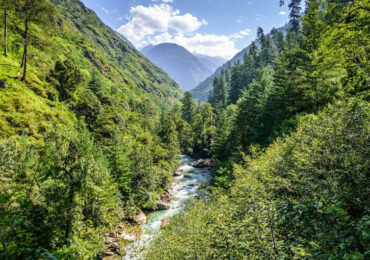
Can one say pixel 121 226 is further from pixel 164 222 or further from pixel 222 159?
pixel 222 159

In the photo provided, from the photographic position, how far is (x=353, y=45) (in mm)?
10039

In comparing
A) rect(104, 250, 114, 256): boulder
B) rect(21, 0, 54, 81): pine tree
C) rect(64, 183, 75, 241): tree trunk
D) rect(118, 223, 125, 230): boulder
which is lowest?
rect(104, 250, 114, 256): boulder

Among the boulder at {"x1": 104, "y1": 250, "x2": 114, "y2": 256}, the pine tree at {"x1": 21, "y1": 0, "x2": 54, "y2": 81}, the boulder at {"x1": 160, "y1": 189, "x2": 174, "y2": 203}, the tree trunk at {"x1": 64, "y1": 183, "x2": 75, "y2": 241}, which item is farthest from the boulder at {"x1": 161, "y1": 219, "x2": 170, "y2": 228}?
the pine tree at {"x1": 21, "y1": 0, "x2": 54, "y2": 81}

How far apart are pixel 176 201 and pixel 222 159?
19968 millimetres

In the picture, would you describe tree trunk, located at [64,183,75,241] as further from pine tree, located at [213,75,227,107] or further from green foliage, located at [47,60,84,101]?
pine tree, located at [213,75,227,107]

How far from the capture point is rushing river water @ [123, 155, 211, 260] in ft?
76.0

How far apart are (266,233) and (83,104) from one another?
A: 45790mm

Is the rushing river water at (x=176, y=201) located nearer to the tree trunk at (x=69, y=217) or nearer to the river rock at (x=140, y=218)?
the river rock at (x=140, y=218)

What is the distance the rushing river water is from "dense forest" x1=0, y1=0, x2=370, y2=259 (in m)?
2.75

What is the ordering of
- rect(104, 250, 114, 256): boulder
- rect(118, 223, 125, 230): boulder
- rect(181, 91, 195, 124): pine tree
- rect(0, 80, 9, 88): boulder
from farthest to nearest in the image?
rect(181, 91, 195, 124): pine tree, rect(0, 80, 9, 88): boulder, rect(118, 223, 125, 230): boulder, rect(104, 250, 114, 256): boulder

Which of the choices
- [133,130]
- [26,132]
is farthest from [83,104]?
[26,132]

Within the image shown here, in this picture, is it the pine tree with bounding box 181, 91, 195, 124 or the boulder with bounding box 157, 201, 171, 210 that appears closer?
the boulder with bounding box 157, 201, 171, 210

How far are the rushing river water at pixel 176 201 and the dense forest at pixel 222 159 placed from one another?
275cm

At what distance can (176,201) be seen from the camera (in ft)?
124
